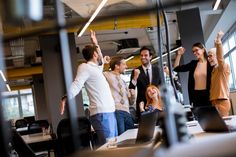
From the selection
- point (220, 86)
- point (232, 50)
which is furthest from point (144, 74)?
point (232, 50)

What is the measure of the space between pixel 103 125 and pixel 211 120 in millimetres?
1425

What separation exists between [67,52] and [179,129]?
0.17 m

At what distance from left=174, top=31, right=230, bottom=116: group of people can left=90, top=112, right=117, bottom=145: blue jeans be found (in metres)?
0.89

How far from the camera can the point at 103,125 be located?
9.68 ft

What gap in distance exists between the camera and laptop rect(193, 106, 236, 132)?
1.55 metres

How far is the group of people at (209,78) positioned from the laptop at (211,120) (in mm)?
1221

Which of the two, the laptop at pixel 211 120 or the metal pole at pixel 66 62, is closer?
the metal pole at pixel 66 62

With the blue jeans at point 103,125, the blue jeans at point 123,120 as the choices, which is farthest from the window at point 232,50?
the blue jeans at point 103,125

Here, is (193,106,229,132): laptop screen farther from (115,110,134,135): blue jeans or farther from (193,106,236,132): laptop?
(115,110,134,135): blue jeans

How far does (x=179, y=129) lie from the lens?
1.24 ft

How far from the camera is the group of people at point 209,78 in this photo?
3.11m

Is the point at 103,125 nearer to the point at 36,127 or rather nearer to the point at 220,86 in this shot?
the point at 220,86

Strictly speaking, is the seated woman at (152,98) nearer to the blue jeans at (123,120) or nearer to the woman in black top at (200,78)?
the blue jeans at (123,120)

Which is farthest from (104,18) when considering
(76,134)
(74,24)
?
(76,134)
